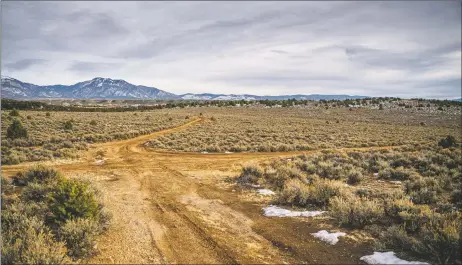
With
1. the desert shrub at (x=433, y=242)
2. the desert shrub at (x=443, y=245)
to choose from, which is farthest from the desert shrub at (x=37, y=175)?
the desert shrub at (x=443, y=245)

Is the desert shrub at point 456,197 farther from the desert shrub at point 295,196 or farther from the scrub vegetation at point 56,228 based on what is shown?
the scrub vegetation at point 56,228

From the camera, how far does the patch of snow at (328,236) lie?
6.82 meters

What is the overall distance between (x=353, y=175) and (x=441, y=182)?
11.0ft

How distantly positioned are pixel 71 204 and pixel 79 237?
1197 mm

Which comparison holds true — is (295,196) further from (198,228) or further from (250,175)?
(250,175)

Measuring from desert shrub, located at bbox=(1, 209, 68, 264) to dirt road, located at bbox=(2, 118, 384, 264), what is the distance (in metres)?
0.85

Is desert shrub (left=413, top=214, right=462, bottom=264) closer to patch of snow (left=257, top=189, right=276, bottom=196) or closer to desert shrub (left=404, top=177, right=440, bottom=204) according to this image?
desert shrub (left=404, top=177, right=440, bottom=204)

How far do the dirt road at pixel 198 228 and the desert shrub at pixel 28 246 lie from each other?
0.85 metres

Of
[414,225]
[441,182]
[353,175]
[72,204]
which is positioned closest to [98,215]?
[72,204]

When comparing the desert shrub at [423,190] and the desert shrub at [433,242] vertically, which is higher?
the desert shrub at [433,242]

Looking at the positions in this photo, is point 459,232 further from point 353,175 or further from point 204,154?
point 204,154

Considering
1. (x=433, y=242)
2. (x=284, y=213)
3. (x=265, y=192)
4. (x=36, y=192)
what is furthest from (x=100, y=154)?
(x=433, y=242)

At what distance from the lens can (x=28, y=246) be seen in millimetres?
5387

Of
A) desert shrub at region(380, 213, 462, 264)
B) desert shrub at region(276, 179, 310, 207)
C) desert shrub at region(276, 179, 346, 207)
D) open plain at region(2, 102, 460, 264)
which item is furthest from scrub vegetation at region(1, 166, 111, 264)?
desert shrub at region(380, 213, 462, 264)
